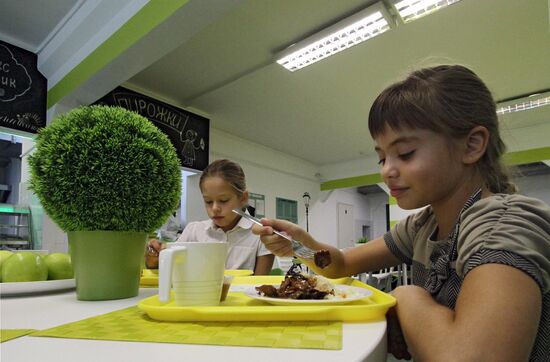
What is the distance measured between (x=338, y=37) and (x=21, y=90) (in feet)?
10.1

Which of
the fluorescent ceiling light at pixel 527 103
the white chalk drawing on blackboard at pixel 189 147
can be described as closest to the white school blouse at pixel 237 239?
the white chalk drawing on blackboard at pixel 189 147

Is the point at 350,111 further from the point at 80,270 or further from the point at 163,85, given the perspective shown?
the point at 80,270

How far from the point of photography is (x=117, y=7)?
8.98 ft

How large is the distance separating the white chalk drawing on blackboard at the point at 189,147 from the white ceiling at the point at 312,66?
422mm

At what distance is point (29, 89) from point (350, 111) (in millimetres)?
3954

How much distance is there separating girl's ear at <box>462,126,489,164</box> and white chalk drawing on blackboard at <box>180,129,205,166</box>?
4.29m

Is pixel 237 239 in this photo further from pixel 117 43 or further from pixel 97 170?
pixel 117 43

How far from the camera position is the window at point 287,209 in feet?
24.1

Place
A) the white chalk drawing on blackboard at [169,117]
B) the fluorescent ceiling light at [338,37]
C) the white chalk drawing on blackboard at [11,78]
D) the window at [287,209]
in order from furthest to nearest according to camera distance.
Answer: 1. the window at [287,209]
2. the white chalk drawing on blackboard at [169,117]
3. the white chalk drawing on blackboard at [11,78]
4. the fluorescent ceiling light at [338,37]

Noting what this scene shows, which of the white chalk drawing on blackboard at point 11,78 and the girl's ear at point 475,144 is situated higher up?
the white chalk drawing on blackboard at point 11,78

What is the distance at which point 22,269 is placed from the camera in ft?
2.58

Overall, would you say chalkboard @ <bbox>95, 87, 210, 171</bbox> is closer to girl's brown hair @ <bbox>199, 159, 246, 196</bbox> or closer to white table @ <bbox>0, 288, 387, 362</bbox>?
girl's brown hair @ <bbox>199, 159, 246, 196</bbox>

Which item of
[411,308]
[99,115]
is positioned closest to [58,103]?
[99,115]

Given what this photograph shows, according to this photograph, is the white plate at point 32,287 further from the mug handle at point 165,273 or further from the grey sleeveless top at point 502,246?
the grey sleeveless top at point 502,246
